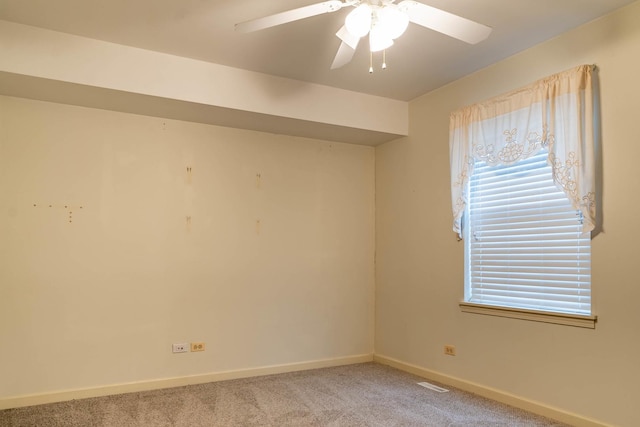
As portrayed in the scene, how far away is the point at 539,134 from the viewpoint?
3129mm

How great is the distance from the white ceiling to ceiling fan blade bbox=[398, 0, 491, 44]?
1.58 feet

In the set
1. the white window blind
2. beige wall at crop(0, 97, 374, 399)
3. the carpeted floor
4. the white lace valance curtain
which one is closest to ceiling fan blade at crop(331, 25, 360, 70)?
the white lace valance curtain

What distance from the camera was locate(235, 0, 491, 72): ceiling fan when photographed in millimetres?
2148

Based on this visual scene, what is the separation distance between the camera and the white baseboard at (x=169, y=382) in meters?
3.33

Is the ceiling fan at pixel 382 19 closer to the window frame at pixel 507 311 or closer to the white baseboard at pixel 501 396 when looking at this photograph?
the window frame at pixel 507 311

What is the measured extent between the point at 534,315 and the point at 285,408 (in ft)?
6.47

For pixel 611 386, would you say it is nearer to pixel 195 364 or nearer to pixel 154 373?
pixel 195 364

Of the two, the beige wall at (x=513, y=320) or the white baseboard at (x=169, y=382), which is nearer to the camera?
the beige wall at (x=513, y=320)

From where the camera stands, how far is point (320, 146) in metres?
4.69

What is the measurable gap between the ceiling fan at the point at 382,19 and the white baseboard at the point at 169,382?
301cm

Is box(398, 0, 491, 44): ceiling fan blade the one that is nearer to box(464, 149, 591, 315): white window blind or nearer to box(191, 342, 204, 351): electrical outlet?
box(464, 149, 591, 315): white window blind

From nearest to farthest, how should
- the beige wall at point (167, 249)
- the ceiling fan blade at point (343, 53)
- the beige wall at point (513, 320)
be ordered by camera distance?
1. the ceiling fan blade at point (343, 53)
2. the beige wall at point (513, 320)
3. the beige wall at point (167, 249)

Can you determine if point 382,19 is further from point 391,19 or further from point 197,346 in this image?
point 197,346

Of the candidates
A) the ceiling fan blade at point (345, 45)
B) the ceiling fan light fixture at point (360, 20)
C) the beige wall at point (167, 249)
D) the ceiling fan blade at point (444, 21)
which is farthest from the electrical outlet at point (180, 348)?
the ceiling fan blade at point (444, 21)
